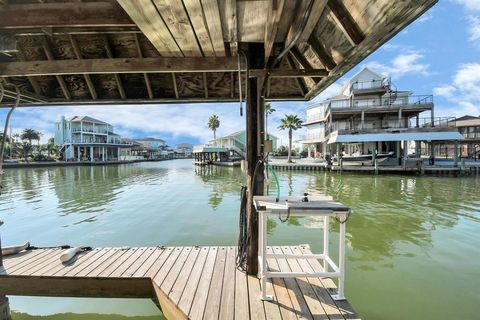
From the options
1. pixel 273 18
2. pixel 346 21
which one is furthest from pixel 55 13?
pixel 346 21

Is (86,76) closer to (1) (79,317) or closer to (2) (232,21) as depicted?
(2) (232,21)

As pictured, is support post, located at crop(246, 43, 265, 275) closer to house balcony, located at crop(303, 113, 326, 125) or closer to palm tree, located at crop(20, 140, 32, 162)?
house balcony, located at crop(303, 113, 326, 125)

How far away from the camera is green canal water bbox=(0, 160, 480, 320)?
3.91 meters

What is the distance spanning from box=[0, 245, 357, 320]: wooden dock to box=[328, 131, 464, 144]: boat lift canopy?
22354mm

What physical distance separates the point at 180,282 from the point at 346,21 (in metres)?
3.19

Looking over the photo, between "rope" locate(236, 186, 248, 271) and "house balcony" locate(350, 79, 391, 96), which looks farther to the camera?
"house balcony" locate(350, 79, 391, 96)

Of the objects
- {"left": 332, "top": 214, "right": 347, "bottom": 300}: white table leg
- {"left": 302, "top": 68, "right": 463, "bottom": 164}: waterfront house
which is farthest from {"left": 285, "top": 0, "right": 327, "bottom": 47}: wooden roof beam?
{"left": 302, "top": 68, "right": 463, "bottom": 164}: waterfront house

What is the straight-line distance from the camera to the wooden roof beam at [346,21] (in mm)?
2266

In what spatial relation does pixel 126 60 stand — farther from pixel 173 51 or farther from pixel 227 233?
pixel 227 233

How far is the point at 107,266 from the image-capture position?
3.61 metres

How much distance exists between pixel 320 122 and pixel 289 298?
123ft

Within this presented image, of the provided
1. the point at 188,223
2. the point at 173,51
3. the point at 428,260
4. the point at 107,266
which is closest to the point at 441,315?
the point at 428,260

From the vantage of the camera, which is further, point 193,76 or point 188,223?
point 188,223

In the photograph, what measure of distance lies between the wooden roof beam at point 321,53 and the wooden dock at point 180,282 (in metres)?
2.50
